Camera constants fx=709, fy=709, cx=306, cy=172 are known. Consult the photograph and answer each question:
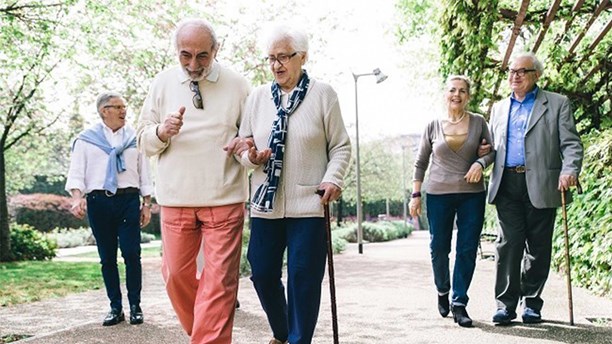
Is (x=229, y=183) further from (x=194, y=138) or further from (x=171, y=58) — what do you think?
(x=171, y=58)

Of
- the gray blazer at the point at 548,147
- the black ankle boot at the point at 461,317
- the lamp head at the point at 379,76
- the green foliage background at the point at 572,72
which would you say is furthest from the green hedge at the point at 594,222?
the lamp head at the point at 379,76

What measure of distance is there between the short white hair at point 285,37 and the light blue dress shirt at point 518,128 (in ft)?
6.62

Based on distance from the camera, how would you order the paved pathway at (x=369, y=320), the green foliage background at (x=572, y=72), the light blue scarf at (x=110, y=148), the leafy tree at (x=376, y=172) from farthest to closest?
the leafy tree at (x=376, y=172) → the green foliage background at (x=572, y=72) → the light blue scarf at (x=110, y=148) → the paved pathway at (x=369, y=320)

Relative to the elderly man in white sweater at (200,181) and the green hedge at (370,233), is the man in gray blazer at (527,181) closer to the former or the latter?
the elderly man in white sweater at (200,181)

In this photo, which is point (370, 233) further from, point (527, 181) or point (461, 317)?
point (527, 181)

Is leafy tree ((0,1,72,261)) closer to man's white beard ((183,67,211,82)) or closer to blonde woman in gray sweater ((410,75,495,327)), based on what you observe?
man's white beard ((183,67,211,82))

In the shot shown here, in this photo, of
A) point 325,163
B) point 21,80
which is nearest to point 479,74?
point 325,163

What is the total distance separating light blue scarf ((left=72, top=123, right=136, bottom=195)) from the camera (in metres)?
5.24

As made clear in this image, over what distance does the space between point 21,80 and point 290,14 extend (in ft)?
21.4

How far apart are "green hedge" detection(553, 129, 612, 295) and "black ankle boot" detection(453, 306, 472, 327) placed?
175 centimetres

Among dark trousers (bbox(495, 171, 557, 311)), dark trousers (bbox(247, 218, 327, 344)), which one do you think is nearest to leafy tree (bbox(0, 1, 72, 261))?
dark trousers (bbox(247, 218, 327, 344))

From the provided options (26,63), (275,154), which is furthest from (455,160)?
(26,63)

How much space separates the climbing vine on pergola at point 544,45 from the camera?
21.9 ft

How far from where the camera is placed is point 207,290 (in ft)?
12.0
